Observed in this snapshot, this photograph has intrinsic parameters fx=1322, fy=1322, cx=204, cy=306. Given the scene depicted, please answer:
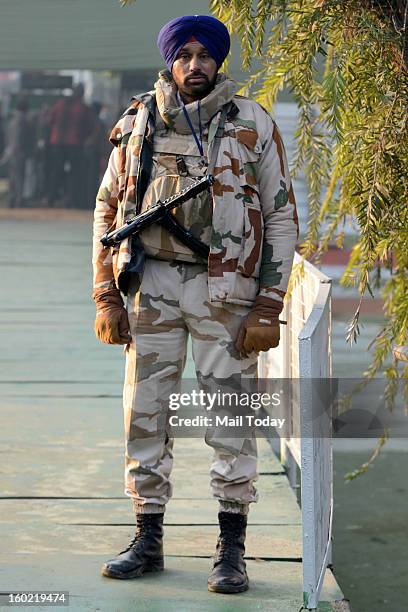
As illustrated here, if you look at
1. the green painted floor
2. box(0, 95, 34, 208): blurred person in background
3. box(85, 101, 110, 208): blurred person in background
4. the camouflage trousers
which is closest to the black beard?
the camouflage trousers

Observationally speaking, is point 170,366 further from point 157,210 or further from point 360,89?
point 360,89

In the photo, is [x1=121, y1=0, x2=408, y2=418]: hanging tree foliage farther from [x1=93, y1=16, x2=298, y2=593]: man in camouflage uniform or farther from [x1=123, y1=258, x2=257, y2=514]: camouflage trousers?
[x1=123, y1=258, x2=257, y2=514]: camouflage trousers

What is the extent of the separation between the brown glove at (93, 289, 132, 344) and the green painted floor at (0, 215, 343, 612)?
788 mm

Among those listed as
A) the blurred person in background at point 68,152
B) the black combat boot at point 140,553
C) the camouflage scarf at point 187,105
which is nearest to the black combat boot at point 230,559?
the black combat boot at point 140,553

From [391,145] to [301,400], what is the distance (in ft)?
2.65

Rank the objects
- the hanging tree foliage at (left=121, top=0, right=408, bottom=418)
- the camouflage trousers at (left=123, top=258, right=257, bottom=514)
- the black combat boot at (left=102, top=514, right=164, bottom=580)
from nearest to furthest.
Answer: the hanging tree foliage at (left=121, top=0, right=408, bottom=418), the camouflage trousers at (left=123, top=258, right=257, bottom=514), the black combat boot at (left=102, top=514, right=164, bottom=580)

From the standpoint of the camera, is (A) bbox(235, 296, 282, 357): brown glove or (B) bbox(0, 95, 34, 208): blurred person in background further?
(B) bbox(0, 95, 34, 208): blurred person in background

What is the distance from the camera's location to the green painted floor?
4188 mm

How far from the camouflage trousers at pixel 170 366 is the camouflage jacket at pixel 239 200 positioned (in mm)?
89

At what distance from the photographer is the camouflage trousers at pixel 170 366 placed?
13.5 feet

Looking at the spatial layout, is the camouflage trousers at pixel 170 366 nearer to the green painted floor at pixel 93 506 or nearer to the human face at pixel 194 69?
the green painted floor at pixel 93 506

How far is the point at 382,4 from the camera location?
412 centimetres

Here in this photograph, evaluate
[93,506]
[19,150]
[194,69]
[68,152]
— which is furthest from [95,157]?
[194,69]

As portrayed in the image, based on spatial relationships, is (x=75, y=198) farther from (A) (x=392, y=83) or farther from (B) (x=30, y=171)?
(A) (x=392, y=83)
